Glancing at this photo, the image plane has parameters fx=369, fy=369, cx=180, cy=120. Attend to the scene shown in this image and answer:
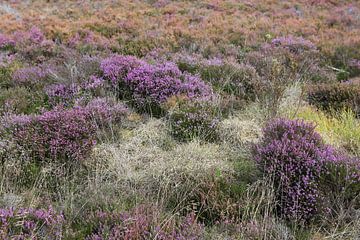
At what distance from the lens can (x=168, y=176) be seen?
13.7 feet

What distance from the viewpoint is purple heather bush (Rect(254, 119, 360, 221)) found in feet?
12.1

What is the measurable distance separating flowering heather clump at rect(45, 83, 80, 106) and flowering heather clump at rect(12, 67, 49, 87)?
74 cm

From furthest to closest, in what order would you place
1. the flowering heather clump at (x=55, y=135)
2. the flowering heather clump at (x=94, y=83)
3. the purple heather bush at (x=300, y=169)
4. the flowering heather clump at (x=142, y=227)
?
the flowering heather clump at (x=94, y=83) < the flowering heather clump at (x=55, y=135) < the purple heather bush at (x=300, y=169) < the flowering heather clump at (x=142, y=227)

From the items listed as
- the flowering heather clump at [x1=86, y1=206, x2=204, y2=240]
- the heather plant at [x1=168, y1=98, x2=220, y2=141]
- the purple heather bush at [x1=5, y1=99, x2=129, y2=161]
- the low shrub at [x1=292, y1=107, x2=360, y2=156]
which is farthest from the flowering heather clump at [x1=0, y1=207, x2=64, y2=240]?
the low shrub at [x1=292, y1=107, x2=360, y2=156]

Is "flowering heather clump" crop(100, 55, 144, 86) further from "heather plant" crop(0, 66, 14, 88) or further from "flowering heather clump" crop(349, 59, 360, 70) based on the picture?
"flowering heather clump" crop(349, 59, 360, 70)

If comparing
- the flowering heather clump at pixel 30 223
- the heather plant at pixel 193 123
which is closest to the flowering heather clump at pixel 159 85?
the heather plant at pixel 193 123

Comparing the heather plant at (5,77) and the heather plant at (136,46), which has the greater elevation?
the heather plant at (136,46)

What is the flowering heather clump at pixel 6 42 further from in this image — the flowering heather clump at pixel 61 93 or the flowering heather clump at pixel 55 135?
the flowering heather clump at pixel 55 135

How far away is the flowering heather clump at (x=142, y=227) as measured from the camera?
3.14 meters

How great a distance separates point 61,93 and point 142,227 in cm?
400

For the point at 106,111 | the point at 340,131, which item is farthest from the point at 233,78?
the point at 106,111

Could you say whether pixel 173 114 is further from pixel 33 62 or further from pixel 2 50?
pixel 2 50

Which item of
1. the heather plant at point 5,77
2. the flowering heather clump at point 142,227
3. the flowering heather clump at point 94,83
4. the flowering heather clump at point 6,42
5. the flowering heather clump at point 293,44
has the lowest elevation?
the heather plant at point 5,77

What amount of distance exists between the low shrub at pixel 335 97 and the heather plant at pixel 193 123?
249cm
